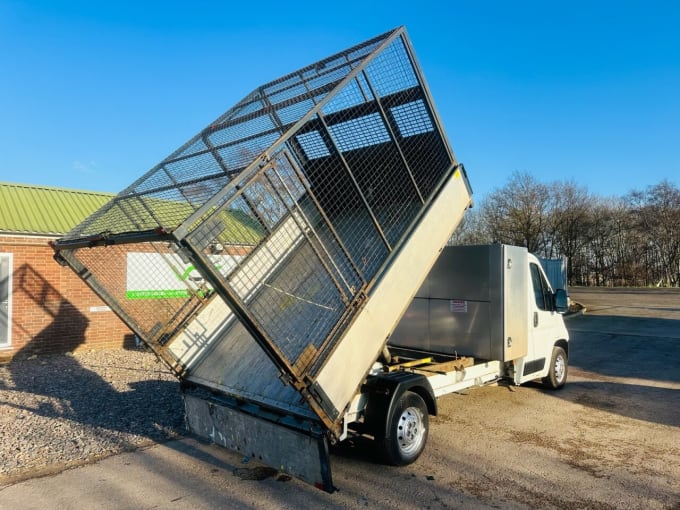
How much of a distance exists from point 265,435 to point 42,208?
→ 11.3 metres

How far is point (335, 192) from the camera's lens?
4.44m

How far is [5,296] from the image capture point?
34.4 feet

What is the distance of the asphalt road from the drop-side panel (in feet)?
3.39

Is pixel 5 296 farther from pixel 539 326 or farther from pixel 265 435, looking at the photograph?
pixel 539 326

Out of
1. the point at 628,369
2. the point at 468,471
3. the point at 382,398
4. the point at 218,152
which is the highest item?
the point at 218,152

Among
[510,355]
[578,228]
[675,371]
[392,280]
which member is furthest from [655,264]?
[392,280]

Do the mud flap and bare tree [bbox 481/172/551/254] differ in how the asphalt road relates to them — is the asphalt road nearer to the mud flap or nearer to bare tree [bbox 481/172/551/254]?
the mud flap

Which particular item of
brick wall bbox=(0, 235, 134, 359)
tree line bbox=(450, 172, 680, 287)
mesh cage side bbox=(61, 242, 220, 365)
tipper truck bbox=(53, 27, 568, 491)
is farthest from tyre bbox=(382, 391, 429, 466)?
tree line bbox=(450, 172, 680, 287)

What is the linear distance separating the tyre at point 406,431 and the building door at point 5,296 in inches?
382

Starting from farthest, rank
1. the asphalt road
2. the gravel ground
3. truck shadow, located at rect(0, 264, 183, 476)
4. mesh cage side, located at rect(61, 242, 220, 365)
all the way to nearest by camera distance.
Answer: truck shadow, located at rect(0, 264, 183, 476) → the gravel ground → mesh cage side, located at rect(61, 242, 220, 365) → the asphalt road

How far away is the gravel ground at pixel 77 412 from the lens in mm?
5221

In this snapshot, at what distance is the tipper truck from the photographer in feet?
12.1

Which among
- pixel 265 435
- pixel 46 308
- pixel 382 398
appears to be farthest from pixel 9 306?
pixel 382 398

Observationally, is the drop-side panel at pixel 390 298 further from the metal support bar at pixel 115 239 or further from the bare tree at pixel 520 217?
the bare tree at pixel 520 217
